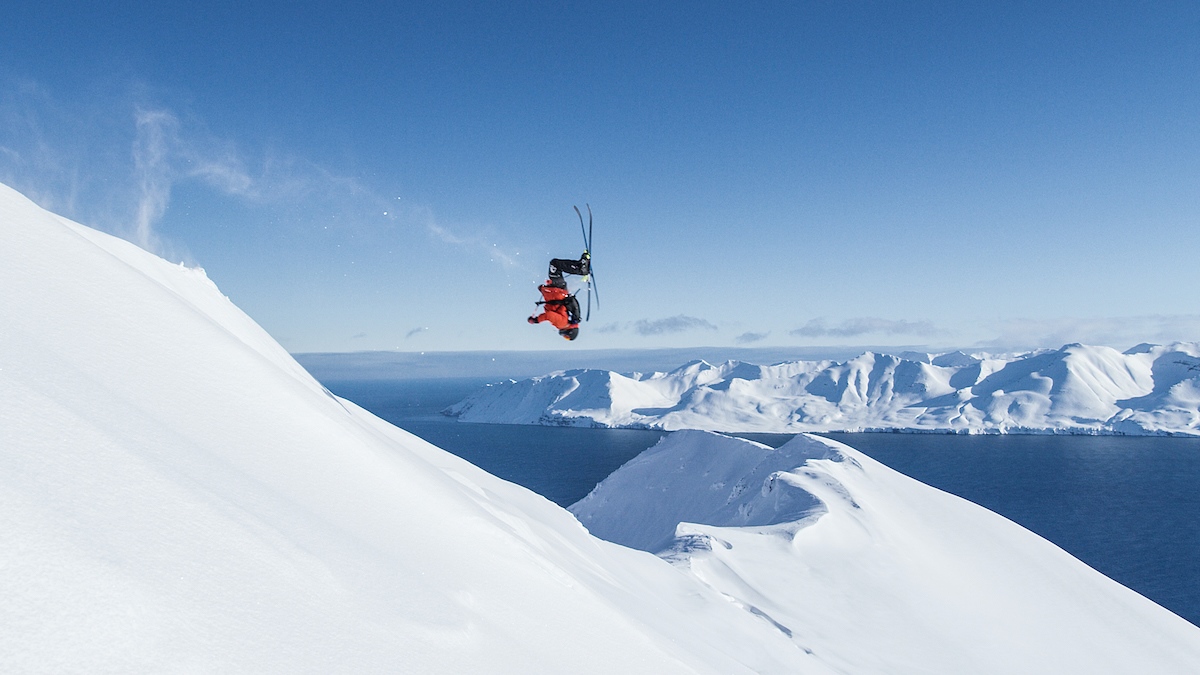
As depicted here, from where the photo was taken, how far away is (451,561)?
22.9 feet

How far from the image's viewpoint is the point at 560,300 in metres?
15.2

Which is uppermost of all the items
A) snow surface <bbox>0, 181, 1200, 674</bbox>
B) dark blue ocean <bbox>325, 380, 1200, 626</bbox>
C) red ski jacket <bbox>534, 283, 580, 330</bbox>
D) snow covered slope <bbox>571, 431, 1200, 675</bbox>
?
red ski jacket <bbox>534, 283, 580, 330</bbox>

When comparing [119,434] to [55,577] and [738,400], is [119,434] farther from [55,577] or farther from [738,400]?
[738,400]

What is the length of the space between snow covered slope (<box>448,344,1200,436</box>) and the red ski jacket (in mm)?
136553

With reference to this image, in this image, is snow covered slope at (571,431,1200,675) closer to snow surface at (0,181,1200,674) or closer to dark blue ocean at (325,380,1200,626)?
snow surface at (0,181,1200,674)

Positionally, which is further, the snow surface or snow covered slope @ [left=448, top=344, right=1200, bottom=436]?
snow covered slope @ [left=448, top=344, right=1200, bottom=436]

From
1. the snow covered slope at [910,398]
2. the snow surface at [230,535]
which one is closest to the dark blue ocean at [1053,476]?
the snow covered slope at [910,398]

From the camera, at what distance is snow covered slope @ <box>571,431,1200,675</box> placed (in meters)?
20.5

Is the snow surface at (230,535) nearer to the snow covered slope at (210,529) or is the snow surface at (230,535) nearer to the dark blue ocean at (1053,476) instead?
the snow covered slope at (210,529)

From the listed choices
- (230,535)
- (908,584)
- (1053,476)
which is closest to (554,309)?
(230,535)

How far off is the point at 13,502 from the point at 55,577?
24.5 inches

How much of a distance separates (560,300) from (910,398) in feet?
594

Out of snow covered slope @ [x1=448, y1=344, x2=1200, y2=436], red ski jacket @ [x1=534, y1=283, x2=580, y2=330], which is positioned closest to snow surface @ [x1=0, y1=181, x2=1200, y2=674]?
red ski jacket @ [x1=534, y1=283, x2=580, y2=330]

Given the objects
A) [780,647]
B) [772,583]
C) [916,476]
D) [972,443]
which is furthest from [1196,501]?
[780,647]
